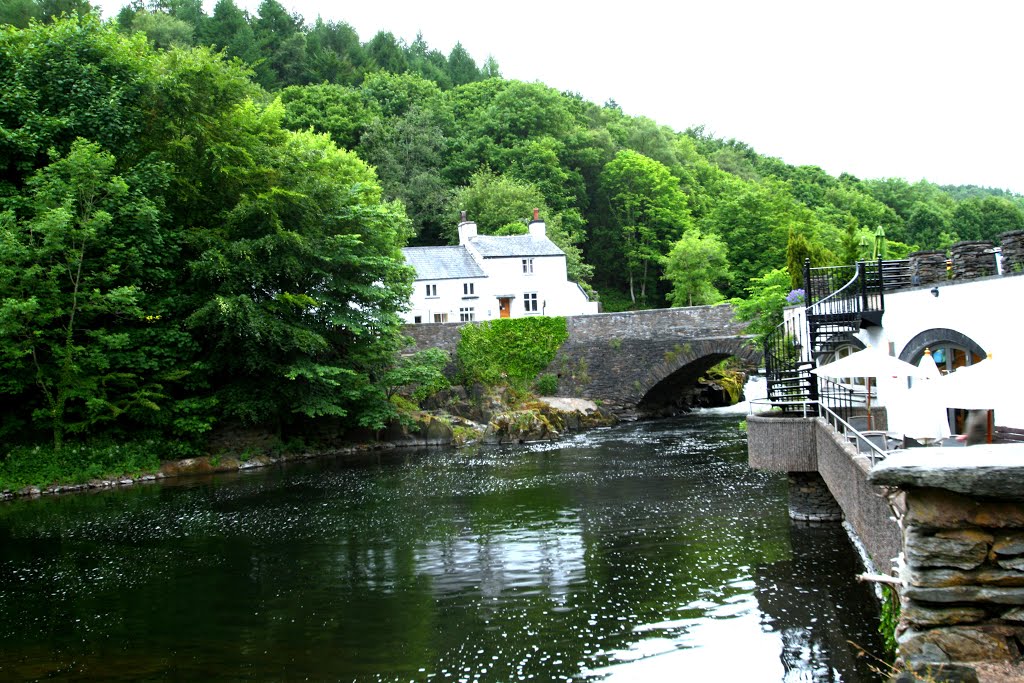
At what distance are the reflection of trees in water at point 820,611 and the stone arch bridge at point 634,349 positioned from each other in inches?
852

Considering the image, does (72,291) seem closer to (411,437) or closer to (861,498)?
(411,437)

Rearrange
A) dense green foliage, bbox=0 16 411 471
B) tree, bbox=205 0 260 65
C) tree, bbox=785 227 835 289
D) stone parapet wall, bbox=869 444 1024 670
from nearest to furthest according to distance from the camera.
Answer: stone parapet wall, bbox=869 444 1024 670, dense green foliage, bbox=0 16 411 471, tree, bbox=785 227 835 289, tree, bbox=205 0 260 65

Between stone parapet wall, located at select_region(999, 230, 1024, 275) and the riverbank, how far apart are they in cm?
1935

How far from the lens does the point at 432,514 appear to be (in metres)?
17.9

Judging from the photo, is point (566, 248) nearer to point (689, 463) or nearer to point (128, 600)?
point (689, 463)

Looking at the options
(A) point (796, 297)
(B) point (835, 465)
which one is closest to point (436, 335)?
(A) point (796, 297)

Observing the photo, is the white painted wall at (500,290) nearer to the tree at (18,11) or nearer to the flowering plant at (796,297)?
the flowering plant at (796,297)

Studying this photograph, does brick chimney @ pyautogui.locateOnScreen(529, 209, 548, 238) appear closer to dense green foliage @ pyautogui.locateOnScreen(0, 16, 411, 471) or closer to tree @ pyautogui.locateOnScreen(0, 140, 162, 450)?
dense green foliage @ pyautogui.locateOnScreen(0, 16, 411, 471)

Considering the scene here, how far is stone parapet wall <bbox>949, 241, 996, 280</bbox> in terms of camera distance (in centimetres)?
1373

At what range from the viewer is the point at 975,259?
13.8 metres

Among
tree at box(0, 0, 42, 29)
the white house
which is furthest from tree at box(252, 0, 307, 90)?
Result: the white house

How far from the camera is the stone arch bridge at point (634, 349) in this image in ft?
115

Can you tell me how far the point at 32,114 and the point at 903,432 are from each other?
26421 mm

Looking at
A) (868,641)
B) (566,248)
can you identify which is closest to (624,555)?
(868,641)
